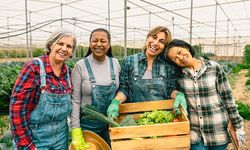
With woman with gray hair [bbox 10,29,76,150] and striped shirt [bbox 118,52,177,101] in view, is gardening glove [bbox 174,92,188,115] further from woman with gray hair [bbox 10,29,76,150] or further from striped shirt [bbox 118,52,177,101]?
woman with gray hair [bbox 10,29,76,150]

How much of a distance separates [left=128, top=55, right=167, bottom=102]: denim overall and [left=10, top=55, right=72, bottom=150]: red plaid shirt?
747 mm

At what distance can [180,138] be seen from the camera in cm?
179

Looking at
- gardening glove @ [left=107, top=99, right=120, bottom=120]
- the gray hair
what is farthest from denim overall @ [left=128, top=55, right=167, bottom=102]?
the gray hair

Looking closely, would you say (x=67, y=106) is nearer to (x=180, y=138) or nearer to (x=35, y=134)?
(x=35, y=134)

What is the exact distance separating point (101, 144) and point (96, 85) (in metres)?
0.50

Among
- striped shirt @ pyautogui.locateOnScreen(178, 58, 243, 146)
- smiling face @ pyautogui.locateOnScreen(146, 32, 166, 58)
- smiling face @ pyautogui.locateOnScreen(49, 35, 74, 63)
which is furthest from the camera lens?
smiling face @ pyautogui.locateOnScreen(146, 32, 166, 58)

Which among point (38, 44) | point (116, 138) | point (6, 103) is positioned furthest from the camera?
point (38, 44)

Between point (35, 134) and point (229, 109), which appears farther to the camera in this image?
point (229, 109)

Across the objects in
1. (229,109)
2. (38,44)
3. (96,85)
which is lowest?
(229,109)

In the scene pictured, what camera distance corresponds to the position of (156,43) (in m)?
2.26

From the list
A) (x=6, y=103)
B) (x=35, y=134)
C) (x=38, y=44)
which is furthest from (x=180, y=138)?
(x=38, y=44)

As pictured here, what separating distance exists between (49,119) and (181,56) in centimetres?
112

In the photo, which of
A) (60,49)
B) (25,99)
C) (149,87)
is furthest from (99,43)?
(25,99)

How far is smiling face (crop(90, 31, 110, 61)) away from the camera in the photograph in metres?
2.31
